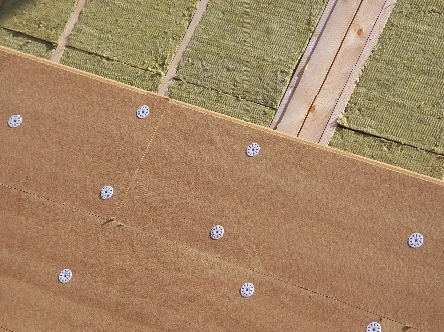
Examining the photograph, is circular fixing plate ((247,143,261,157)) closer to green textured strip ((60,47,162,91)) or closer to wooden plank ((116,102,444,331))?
wooden plank ((116,102,444,331))

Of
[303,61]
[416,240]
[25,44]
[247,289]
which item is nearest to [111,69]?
[25,44]

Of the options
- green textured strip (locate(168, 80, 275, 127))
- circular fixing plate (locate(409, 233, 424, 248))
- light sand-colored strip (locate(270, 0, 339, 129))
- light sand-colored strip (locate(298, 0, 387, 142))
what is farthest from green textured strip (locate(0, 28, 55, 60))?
circular fixing plate (locate(409, 233, 424, 248))

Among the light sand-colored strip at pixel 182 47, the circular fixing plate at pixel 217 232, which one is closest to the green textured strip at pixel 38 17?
the light sand-colored strip at pixel 182 47

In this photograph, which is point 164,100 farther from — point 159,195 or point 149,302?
point 149,302

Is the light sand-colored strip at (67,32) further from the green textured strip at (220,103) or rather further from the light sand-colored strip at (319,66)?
the light sand-colored strip at (319,66)

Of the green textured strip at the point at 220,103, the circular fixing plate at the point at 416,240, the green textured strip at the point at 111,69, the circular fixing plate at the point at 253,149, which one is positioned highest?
the green textured strip at the point at 111,69

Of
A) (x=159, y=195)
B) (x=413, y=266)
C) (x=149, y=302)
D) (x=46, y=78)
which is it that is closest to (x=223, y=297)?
(x=149, y=302)
